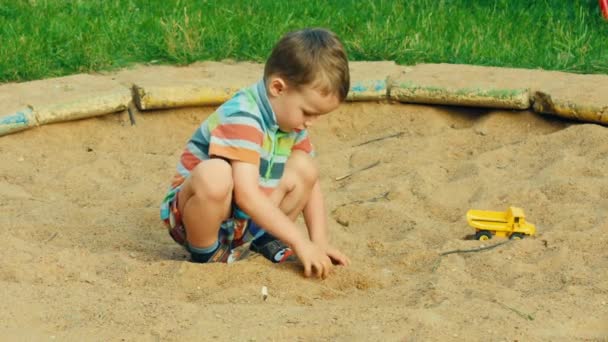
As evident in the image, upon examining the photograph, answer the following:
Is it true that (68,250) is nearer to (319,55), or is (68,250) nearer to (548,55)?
(319,55)

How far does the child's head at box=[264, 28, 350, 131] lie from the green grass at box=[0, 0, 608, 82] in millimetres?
2393

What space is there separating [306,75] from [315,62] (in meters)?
0.05

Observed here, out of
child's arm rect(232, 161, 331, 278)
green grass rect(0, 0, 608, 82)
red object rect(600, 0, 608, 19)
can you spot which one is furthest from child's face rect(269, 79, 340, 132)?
red object rect(600, 0, 608, 19)

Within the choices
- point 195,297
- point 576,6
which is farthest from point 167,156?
point 576,6

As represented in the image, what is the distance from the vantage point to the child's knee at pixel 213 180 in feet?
11.3

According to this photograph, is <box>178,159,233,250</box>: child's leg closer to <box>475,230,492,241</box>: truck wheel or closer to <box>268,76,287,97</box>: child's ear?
<box>268,76,287,97</box>: child's ear

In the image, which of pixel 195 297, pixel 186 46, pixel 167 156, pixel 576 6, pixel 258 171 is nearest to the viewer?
pixel 195 297

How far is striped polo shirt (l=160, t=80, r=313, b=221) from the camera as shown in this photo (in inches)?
137

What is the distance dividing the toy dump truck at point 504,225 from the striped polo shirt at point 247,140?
2.26ft

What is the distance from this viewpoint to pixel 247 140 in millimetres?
3486

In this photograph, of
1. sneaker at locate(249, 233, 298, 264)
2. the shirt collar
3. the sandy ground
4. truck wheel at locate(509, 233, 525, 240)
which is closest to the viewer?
the sandy ground

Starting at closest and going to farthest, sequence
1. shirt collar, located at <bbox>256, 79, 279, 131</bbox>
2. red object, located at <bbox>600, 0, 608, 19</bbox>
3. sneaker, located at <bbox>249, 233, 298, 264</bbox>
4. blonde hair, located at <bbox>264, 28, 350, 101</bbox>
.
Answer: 1. blonde hair, located at <bbox>264, 28, 350, 101</bbox>
2. shirt collar, located at <bbox>256, 79, 279, 131</bbox>
3. sneaker, located at <bbox>249, 233, 298, 264</bbox>
4. red object, located at <bbox>600, 0, 608, 19</bbox>

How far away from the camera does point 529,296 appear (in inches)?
133

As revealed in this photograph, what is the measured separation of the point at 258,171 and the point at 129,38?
8.54 feet
